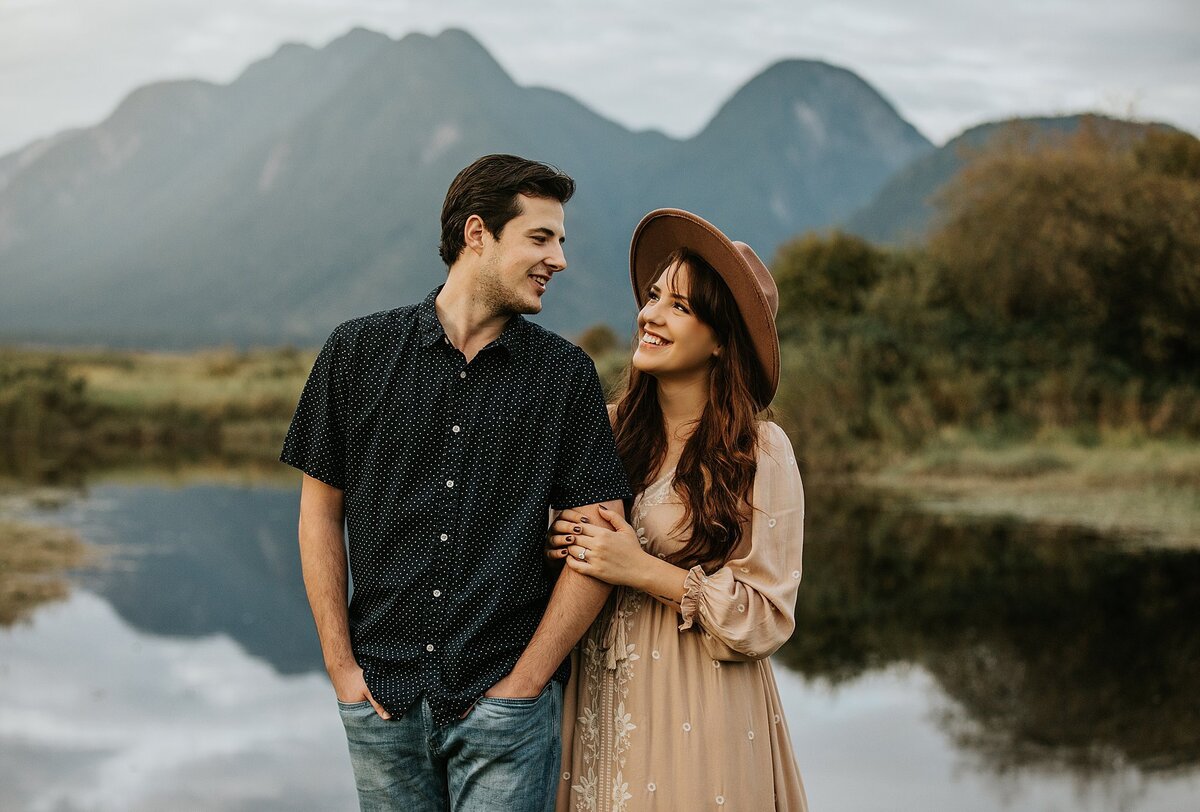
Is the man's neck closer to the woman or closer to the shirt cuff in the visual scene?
the woman

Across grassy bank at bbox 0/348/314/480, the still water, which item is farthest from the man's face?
grassy bank at bbox 0/348/314/480

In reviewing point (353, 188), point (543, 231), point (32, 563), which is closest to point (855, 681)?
point (543, 231)

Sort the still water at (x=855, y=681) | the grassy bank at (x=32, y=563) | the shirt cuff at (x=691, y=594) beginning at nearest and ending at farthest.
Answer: the shirt cuff at (x=691, y=594)
the still water at (x=855, y=681)
the grassy bank at (x=32, y=563)

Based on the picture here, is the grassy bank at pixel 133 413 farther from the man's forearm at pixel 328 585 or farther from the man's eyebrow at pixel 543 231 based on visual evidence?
the man's eyebrow at pixel 543 231

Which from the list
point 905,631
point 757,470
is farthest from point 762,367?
point 905,631

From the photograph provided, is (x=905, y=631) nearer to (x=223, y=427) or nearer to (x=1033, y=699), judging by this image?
(x=1033, y=699)

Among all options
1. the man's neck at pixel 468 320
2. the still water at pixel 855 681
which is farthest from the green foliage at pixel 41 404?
the man's neck at pixel 468 320

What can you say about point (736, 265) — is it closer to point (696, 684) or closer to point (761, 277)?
point (761, 277)

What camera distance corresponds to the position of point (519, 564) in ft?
6.91

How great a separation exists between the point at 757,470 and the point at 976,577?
23.8ft

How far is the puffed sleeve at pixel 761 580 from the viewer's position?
2.27 metres

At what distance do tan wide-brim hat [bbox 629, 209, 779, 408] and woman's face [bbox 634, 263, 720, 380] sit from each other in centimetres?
7

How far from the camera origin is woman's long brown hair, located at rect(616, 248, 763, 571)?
2.41 metres

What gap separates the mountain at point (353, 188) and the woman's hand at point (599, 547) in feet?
289
